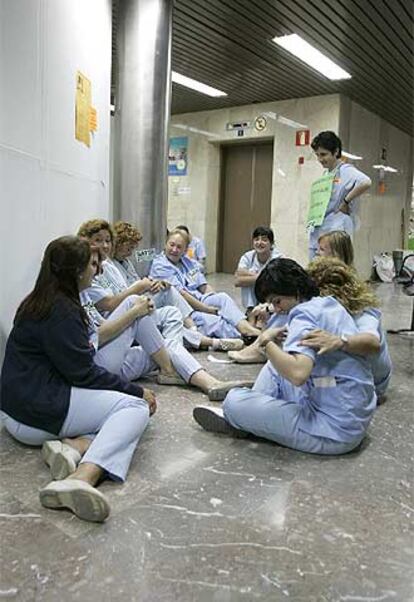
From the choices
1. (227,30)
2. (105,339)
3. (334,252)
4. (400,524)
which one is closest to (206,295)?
(334,252)

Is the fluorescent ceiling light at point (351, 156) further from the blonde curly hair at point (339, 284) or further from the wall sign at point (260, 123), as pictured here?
the blonde curly hair at point (339, 284)

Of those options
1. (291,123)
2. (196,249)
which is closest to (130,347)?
(196,249)

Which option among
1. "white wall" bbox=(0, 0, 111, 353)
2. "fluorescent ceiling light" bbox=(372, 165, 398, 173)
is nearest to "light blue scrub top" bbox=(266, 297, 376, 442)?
"white wall" bbox=(0, 0, 111, 353)

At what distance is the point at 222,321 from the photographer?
408 centimetres

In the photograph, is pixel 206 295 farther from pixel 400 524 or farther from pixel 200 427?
pixel 400 524

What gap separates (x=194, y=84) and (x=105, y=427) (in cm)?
707

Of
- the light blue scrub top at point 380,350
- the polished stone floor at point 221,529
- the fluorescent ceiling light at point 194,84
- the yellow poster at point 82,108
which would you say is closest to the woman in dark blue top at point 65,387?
the polished stone floor at point 221,529

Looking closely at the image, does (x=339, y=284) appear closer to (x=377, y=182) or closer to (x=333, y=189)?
(x=333, y=189)

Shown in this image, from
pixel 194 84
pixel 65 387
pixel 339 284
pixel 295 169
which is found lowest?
pixel 65 387

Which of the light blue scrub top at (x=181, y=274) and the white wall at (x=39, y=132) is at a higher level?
the white wall at (x=39, y=132)

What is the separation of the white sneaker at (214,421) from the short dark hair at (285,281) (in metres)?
0.57

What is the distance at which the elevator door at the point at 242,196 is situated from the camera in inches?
363

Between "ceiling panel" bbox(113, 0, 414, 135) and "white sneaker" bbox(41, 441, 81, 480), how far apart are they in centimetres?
436

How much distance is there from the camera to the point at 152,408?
2.33 m
